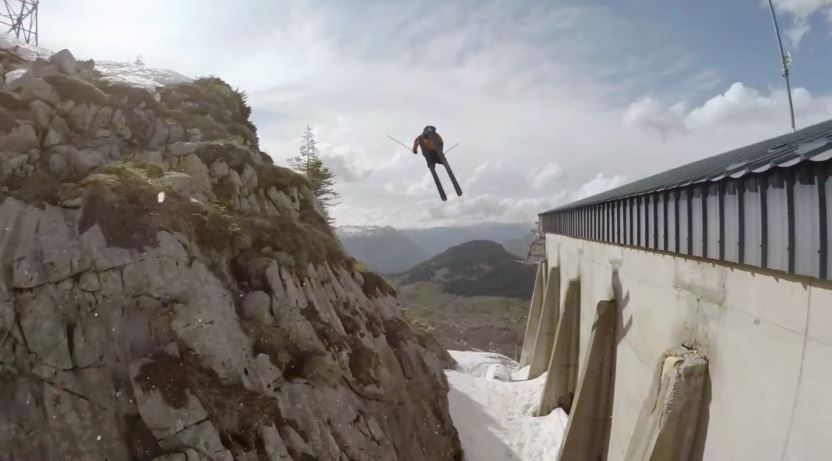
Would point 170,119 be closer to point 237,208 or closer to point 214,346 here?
point 237,208

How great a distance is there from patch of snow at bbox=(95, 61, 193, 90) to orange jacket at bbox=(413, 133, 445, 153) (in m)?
13.0

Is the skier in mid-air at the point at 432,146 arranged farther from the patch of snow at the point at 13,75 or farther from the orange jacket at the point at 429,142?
the patch of snow at the point at 13,75

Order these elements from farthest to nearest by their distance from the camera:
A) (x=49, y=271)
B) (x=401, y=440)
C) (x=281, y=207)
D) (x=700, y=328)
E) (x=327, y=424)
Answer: (x=281, y=207) → (x=401, y=440) → (x=327, y=424) → (x=49, y=271) → (x=700, y=328)

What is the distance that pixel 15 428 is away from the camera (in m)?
9.84

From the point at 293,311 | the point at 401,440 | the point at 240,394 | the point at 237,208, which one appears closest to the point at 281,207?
the point at 237,208

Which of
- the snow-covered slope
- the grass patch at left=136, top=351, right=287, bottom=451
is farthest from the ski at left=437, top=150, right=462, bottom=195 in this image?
the snow-covered slope

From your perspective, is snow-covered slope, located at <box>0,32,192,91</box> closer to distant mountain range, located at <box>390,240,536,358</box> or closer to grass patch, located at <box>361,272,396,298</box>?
grass patch, located at <box>361,272,396,298</box>

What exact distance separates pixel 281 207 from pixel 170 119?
21.5 ft

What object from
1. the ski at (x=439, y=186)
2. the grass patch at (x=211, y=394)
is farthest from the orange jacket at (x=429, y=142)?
the grass patch at (x=211, y=394)

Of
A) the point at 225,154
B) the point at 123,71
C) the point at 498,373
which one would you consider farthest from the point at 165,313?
the point at 498,373

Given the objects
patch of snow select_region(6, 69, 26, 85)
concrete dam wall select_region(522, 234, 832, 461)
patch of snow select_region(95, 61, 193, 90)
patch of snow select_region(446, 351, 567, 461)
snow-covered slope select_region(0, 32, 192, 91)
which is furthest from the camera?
patch of snow select_region(95, 61, 193, 90)

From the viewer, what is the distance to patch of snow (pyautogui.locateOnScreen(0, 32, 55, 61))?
1881cm

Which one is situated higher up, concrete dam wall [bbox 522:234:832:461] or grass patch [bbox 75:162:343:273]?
grass patch [bbox 75:162:343:273]

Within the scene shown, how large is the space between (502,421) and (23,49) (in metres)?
27.5
